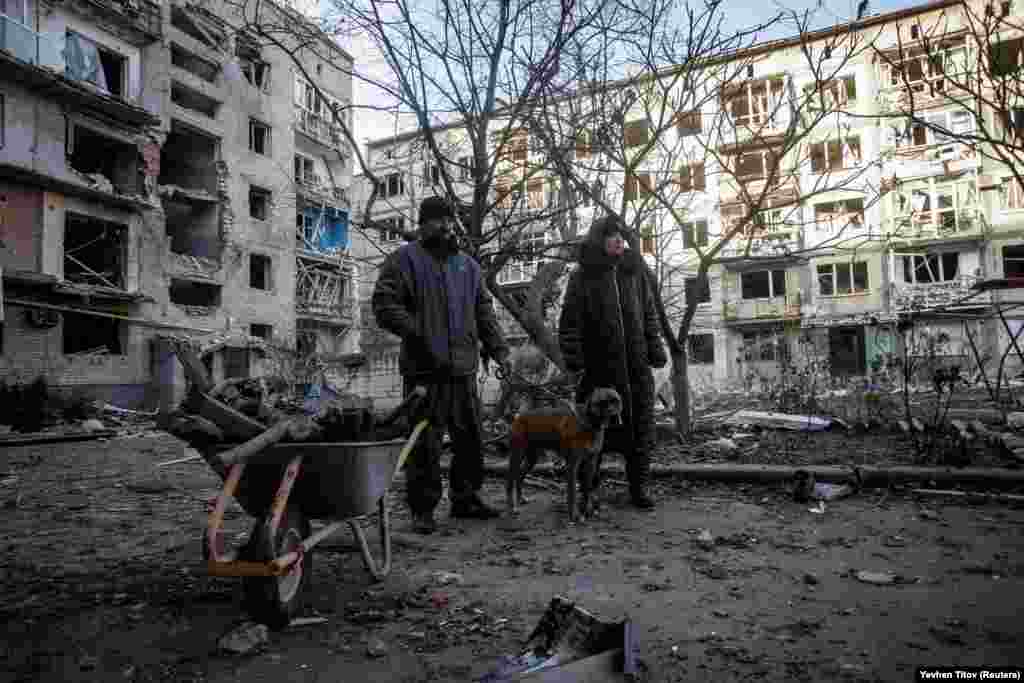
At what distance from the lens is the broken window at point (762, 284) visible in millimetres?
28625

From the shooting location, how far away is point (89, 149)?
62.8 feet

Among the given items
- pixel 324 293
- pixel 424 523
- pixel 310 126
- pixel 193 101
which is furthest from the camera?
pixel 324 293

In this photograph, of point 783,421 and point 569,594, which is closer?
point 569,594

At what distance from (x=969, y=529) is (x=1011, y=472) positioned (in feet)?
3.83

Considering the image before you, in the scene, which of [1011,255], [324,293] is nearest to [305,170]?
[324,293]

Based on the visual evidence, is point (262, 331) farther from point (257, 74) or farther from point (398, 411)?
point (398, 411)

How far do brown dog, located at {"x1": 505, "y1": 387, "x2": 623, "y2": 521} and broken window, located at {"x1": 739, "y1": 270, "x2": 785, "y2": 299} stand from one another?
27.4m

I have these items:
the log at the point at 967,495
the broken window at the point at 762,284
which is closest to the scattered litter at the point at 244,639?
the log at the point at 967,495

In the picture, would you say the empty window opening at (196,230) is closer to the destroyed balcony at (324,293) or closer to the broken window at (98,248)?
the broken window at (98,248)

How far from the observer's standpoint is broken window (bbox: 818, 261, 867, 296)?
1062 inches

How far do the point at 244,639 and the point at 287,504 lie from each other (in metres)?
0.49

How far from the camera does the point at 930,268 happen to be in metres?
26.2

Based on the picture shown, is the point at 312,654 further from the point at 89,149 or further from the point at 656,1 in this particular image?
the point at 89,149

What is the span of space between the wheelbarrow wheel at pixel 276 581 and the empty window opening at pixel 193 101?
2339 cm
